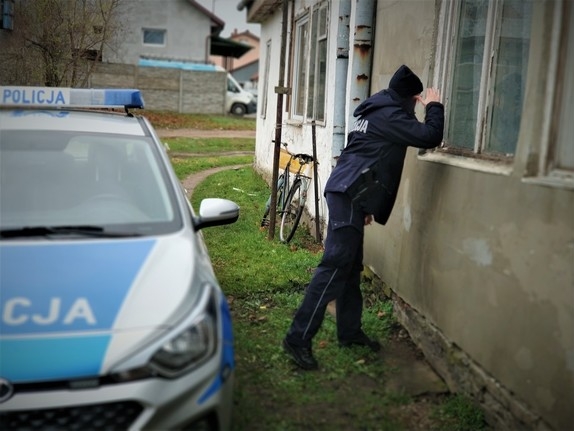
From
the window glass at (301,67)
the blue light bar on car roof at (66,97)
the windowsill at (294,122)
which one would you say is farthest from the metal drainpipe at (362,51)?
the window glass at (301,67)

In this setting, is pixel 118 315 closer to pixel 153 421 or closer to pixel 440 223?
pixel 153 421

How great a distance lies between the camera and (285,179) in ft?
26.2

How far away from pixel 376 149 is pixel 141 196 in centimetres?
157

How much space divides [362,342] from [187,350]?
2.15 m

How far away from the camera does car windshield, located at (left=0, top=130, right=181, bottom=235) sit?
324 cm

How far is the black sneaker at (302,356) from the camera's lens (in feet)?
13.3

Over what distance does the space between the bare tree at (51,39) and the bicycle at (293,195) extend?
386 cm

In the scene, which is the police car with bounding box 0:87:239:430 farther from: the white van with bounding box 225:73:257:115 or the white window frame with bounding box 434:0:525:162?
the white van with bounding box 225:73:257:115

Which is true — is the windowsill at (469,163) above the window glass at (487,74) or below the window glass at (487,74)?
below

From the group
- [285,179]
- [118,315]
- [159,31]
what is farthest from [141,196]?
[159,31]

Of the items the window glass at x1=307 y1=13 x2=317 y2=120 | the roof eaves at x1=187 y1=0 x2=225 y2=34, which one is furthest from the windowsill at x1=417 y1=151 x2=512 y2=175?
the roof eaves at x1=187 y1=0 x2=225 y2=34

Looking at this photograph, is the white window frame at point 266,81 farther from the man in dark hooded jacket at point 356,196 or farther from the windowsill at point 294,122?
the man in dark hooded jacket at point 356,196

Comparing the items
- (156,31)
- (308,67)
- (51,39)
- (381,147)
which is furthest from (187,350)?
(156,31)

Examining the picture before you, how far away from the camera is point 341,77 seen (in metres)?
6.46
